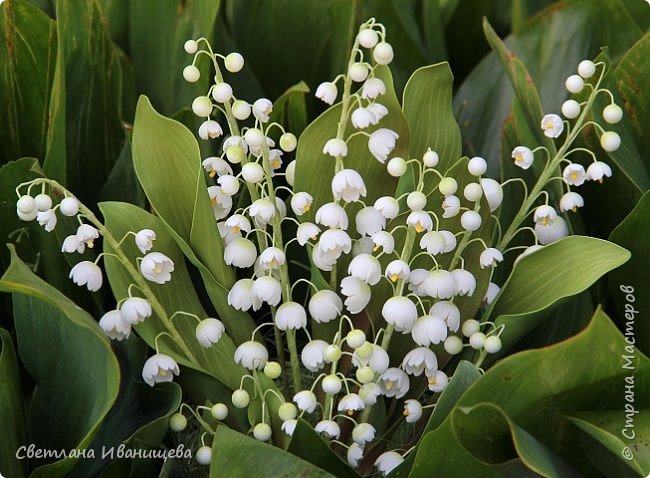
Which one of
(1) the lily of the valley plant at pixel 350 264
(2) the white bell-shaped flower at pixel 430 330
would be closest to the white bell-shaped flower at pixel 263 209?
(1) the lily of the valley plant at pixel 350 264

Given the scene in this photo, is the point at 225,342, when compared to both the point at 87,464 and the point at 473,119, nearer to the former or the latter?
the point at 87,464

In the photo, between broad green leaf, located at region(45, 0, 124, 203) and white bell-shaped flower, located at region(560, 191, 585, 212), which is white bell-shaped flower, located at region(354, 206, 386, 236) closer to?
white bell-shaped flower, located at region(560, 191, 585, 212)

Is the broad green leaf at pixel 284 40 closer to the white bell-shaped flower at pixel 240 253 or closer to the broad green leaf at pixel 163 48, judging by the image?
the broad green leaf at pixel 163 48

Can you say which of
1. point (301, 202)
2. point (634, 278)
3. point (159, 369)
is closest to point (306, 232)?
point (301, 202)

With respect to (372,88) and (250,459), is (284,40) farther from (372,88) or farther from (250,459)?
(250,459)

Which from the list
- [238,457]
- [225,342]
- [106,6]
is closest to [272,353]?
[225,342]

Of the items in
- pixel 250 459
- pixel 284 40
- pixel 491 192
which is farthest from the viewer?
pixel 284 40

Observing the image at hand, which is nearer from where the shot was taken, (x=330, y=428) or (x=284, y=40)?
(x=330, y=428)
